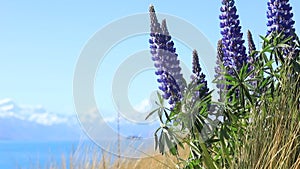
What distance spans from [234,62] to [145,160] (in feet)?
8.23

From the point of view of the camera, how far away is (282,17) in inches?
131

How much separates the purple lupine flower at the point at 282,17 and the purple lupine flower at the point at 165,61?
0.78 metres

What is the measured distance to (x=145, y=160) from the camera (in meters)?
5.45

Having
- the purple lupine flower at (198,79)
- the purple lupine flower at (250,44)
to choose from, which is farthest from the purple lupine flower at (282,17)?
Answer: the purple lupine flower at (198,79)

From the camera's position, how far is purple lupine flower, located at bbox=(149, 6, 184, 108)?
9.78 ft

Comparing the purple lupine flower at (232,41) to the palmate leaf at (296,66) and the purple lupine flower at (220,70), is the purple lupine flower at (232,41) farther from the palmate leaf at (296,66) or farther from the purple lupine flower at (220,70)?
the palmate leaf at (296,66)

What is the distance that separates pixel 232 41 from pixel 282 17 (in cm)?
43

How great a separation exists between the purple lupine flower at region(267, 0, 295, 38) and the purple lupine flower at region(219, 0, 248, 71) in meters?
0.28

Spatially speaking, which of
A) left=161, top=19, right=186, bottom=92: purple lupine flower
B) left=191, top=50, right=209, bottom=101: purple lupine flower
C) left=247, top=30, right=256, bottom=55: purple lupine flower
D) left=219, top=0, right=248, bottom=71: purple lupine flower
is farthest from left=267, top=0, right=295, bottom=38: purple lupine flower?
left=161, top=19, right=186, bottom=92: purple lupine flower

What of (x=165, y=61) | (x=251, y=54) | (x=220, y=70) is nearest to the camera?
(x=165, y=61)

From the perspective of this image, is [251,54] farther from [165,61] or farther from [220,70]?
[165,61]

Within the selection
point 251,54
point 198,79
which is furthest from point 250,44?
point 198,79

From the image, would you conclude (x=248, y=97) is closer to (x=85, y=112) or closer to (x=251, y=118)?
(x=251, y=118)

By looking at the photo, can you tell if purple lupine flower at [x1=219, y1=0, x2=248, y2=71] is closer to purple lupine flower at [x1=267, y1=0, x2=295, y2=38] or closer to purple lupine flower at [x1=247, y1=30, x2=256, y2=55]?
purple lupine flower at [x1=247, y1=30, x2=256, y2=55]
